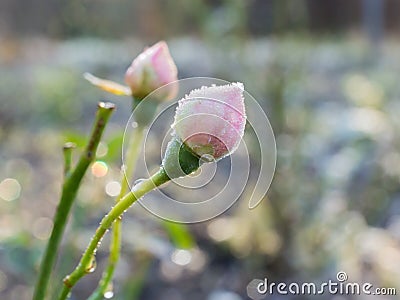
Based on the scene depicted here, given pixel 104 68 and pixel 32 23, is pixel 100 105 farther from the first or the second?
pixel 32 23

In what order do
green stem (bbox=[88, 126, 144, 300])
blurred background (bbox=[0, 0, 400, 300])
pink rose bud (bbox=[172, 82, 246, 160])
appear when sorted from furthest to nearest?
blurred background (bbox=[0, 0, 400, 300]) < green stem (bbox=[88, 126, 144, 300]) < pink rose bud (bbox=[172, 82, 246, 160])

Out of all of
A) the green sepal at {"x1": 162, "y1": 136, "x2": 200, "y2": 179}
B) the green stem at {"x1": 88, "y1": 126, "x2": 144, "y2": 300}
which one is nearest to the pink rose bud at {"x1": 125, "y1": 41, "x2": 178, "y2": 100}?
the green stem at {"x1": 88, "y1": 126, "x2": 144, "y2": 300}

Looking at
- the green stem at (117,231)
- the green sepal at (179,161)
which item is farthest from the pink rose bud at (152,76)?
the green sepal at (179,161)

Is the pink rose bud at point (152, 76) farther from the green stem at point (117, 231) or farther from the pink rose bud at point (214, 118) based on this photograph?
the pink rose bud at point (214, 118)

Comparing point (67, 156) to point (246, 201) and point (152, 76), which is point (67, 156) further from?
point (246, 201)

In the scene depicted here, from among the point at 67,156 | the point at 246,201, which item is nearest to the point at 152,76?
the point at 67,156

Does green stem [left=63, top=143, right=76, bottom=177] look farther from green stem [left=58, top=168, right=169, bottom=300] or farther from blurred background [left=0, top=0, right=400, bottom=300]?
blurred background [left=0, top=0, right=400, bottom=300]
